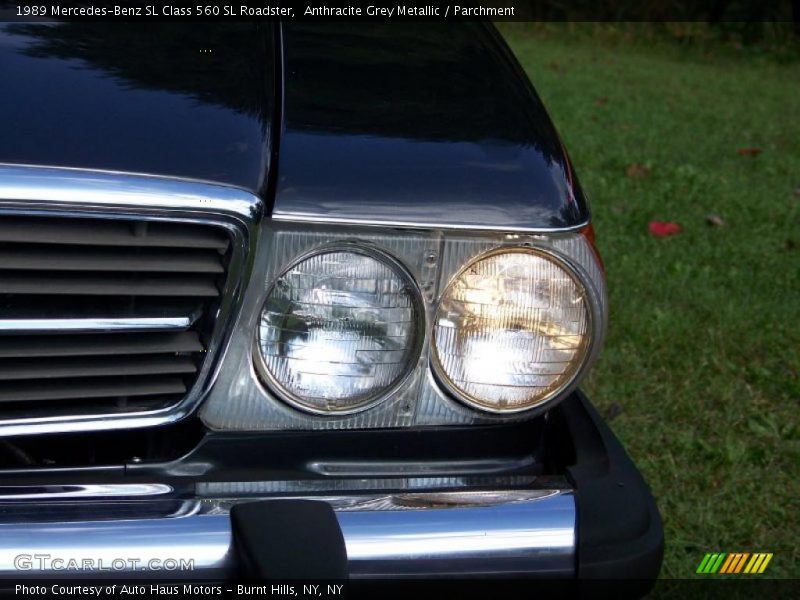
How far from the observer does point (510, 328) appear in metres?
1.50

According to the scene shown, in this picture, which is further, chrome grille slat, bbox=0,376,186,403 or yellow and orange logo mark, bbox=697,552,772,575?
yellow and orange logo mark, bbox=697,552,772,575

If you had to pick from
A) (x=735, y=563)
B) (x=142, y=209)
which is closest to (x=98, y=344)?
(x=142, y=209)

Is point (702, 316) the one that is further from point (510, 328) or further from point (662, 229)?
point (510, 328)

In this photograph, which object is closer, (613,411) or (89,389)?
(89,389)

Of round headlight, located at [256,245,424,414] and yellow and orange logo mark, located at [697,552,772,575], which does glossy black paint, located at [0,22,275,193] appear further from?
yellow and orange logo mark, located at [697,552,772,575]

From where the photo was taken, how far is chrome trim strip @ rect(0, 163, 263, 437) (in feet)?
4.23

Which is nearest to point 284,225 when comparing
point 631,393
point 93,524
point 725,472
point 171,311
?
point 171,311

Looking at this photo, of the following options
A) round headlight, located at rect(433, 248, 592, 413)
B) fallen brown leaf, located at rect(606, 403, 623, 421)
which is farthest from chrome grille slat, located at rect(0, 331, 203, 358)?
fallen brown leaf, located at rect(606, 403, 623, 421)

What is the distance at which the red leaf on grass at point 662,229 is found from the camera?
436 cm

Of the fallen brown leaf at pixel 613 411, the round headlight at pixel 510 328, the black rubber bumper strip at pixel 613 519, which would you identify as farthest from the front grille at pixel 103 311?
the fallen brown leaf at pixel 613 411

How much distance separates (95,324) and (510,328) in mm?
555

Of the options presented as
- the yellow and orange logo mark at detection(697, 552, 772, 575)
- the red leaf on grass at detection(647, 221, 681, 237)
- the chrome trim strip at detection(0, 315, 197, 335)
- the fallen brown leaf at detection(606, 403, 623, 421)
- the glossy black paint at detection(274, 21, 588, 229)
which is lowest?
the red leaf on grass at detection(647, 221, 681, 237)

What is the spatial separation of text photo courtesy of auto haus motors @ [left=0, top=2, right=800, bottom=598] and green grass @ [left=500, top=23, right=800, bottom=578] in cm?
99

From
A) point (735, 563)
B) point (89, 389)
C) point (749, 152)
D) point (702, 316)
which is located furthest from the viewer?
point (749, 152)
